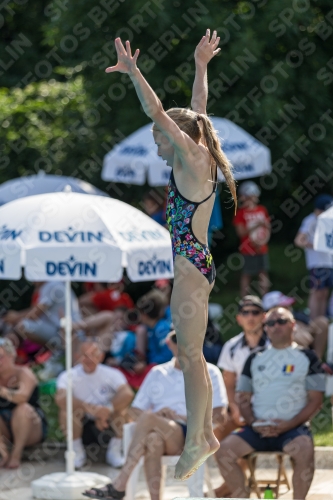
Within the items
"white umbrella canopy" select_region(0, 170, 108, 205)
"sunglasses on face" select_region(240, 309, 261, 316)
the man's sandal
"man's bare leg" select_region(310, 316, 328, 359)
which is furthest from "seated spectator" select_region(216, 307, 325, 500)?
"white umbrella canopy" select_region(0, 170, 108, 205)

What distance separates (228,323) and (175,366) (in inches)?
201

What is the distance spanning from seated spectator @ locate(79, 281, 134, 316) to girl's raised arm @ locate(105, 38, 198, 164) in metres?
7.14

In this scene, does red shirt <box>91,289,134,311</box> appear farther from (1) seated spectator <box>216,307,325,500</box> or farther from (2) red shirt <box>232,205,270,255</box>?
(1) seated spectator <box>216,307,325,500</box>

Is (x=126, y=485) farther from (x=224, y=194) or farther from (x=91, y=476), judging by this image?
(x=224, y=194)

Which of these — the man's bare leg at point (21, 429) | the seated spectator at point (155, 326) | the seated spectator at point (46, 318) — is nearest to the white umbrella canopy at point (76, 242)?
the man's bare leg at point (21, 429)

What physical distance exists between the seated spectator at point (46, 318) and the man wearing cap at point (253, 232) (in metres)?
2.41

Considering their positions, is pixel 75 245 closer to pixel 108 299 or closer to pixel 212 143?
pixel 212 143

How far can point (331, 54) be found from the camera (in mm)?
13945

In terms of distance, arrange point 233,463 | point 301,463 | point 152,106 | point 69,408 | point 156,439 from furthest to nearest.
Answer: point 69,408 → point 156,439 → point 233,463 → point 301,463 → point 152,106

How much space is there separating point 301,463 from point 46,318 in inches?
206

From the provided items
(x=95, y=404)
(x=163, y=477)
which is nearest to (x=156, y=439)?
(x=163, y=477)

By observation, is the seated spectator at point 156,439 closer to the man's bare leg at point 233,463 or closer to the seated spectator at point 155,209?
the man's bare leg at point 233,463

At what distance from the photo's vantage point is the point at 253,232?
12.8 meters

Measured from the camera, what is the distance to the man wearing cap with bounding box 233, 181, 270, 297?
12.8 metres
